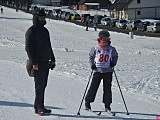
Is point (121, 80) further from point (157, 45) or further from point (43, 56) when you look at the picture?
point (157, 45)

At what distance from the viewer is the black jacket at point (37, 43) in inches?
258

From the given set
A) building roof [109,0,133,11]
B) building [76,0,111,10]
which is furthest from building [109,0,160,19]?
building [76,0,111,10]

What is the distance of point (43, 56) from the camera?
669cm

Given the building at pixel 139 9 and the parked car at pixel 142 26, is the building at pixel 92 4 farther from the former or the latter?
the parked car at pixel 142 26

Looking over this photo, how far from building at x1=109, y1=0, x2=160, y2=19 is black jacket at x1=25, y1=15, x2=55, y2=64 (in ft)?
195

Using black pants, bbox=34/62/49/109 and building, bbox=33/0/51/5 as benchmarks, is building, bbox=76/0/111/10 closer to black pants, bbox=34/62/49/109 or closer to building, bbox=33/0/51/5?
building, bbox=33/0/51/5

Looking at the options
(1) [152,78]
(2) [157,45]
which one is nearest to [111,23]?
(2) [157,45]

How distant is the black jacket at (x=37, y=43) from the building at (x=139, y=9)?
195 ft

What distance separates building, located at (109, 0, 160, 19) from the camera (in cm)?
6544

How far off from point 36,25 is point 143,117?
2428 mm

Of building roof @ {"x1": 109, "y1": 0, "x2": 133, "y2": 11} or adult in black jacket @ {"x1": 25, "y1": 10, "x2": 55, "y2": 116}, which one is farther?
building roof @ {"x1": 109, "y1": 0, "x2": 133, "y2": 11}

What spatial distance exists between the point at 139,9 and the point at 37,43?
199 feet

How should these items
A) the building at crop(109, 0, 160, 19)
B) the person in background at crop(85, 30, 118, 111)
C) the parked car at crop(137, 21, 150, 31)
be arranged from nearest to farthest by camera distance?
the person in background at crop(85, 30, 118, 111)
the parked car at crop(137, 21, 150, 31)
the building at crop(109, 0, 160, 19)

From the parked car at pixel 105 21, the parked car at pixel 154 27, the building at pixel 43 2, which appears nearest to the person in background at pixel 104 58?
the parked car at pixel 154 27
